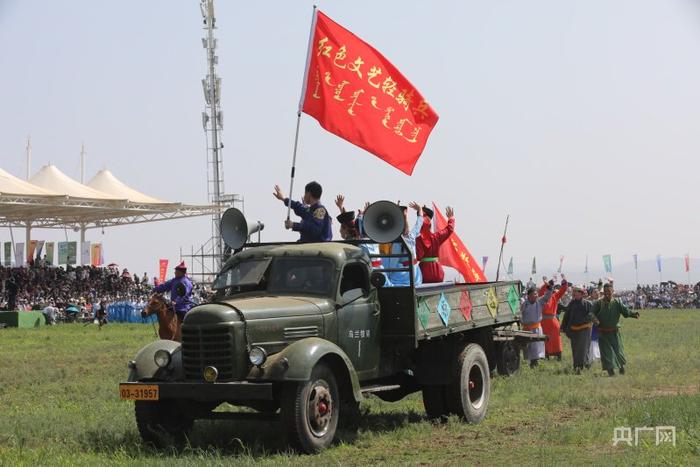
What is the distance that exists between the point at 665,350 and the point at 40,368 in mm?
13548

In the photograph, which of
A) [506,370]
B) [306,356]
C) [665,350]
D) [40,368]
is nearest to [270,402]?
[306,356]

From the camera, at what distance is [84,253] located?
5456 cm

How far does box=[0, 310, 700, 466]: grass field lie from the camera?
9656 mm

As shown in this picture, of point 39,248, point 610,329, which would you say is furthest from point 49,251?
point 610,329

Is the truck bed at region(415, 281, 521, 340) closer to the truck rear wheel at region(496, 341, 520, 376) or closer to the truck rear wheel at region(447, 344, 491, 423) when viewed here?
the truck rear wheel at region(447, 344, 491, 423)

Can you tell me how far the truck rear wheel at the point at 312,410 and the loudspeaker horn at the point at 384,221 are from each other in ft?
5.65

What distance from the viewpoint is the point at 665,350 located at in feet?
78.8

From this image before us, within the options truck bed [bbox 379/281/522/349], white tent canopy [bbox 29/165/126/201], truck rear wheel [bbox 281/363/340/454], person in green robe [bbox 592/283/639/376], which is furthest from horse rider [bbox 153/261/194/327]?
white tent canopy [bbox 29/165/126/201]

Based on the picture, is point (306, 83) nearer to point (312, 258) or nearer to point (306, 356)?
point (312, 258)

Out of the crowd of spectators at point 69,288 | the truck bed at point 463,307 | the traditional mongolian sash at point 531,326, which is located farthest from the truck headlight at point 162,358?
the crowd of spectators at point 69,288

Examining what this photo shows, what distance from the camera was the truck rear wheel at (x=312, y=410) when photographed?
32.0 ft

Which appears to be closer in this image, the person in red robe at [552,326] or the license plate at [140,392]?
the license plate at [140,392]

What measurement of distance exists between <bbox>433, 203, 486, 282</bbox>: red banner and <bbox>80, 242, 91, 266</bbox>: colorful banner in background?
38202mm

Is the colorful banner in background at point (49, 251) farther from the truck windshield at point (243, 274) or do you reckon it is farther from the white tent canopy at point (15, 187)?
the truck windshield at point (243, 274)
